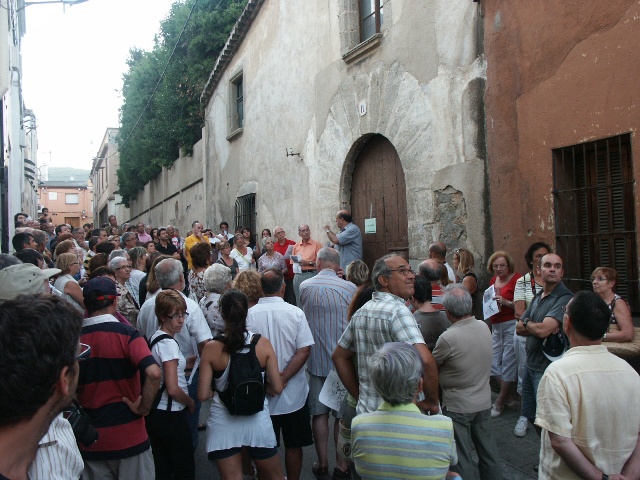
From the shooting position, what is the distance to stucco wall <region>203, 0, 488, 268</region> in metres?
6.93

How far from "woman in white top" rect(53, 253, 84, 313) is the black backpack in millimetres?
1722

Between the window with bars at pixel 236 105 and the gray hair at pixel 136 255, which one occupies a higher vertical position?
the window with bars at pixel 236 105

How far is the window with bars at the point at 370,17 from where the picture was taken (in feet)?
29.0

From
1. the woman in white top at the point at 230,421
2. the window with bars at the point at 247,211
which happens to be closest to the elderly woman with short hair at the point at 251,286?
the woman in white top at the point at 230,421

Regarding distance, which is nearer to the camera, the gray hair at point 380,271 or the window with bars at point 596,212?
the gray hair at point 380,271

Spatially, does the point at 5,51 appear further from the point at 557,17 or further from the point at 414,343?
the point at 414,343

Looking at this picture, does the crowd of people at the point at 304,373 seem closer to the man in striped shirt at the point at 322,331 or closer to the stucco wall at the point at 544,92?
the man in striped shirt at the point at 322,331

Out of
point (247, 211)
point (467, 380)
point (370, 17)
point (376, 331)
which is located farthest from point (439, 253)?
point (247, 211)

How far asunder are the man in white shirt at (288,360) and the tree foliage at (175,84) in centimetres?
1560

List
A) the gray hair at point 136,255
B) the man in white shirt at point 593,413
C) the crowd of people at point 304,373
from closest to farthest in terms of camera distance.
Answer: the crowd of people at point 304,373
the man in white shirt at point 593,413
the gray hair at point 136,255

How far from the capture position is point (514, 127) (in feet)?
20.3

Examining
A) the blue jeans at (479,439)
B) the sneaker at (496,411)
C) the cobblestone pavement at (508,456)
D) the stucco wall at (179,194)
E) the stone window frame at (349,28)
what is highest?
the stone window frame at (349,28)

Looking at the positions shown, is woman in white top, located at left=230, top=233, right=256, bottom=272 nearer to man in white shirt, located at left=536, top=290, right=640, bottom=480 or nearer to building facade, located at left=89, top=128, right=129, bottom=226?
man in white shirt, located at left=536, top=290, right=640, bottom=480

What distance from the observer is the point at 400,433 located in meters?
2.33
